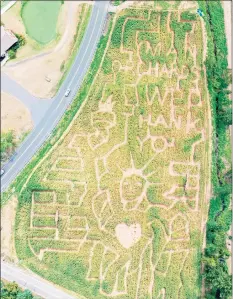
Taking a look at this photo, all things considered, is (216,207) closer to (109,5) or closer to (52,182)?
(52,182)

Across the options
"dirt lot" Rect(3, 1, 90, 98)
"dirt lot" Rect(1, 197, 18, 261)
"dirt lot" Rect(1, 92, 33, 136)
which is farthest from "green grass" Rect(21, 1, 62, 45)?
"dirt lot" Rect(1, 197, 18, 261)

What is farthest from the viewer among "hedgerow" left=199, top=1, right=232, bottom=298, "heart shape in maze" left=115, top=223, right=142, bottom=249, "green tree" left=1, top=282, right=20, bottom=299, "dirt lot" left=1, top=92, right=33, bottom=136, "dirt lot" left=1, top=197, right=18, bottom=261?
"hedgerow" left=199, top=1, right=232, bottom=298

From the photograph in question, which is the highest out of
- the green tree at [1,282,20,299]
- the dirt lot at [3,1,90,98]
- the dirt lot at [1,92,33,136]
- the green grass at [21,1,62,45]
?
the green grass at [21,1,62,45]

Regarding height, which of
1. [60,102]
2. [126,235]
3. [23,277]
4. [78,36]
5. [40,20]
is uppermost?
[40,20]

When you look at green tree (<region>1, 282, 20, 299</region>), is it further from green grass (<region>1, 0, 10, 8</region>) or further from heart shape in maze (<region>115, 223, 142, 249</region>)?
green grass (<region>1, 0, 10, 8</region>)

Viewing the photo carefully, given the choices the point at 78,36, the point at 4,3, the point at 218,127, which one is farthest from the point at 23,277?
the point at 4,3

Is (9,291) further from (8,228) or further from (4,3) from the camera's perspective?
(4,3)
